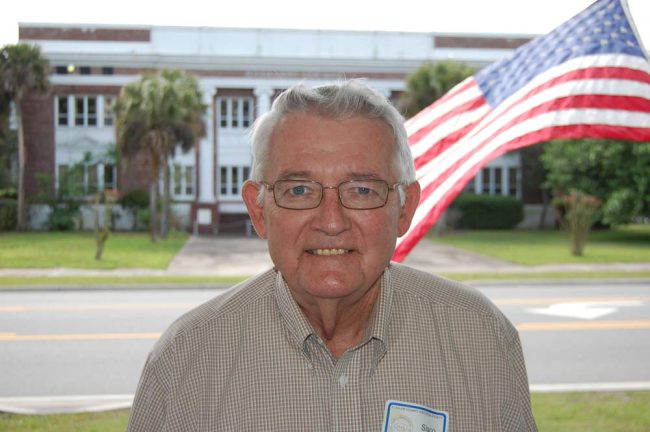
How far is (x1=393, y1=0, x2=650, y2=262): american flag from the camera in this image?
16.4 feet

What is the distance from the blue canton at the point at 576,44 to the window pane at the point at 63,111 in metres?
39.6

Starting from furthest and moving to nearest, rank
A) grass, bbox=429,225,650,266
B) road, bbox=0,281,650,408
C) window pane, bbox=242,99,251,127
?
window pane, bbox=242,99,251,127, grass, bbox=429,225,650,266, road, bbox=0,281,650,408

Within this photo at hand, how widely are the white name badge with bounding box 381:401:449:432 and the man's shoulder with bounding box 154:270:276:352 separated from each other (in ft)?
1.71

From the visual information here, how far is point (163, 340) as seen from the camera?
243cm

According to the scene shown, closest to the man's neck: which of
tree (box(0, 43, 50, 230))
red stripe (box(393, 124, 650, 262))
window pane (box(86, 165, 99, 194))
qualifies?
red stripe (box(393, 124, 650, 262))

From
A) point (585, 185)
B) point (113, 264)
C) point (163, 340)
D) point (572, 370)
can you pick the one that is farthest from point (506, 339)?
point (585, 185)

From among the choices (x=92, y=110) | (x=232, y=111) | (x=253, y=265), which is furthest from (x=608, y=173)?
(x=92, y=110)

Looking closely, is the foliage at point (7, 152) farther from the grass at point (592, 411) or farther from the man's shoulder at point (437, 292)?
the man's shoulder at point (437, 292)

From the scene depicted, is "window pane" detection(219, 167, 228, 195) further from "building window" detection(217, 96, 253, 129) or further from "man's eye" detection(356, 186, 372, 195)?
"man's eye" detection(356, 186, 372, 195)

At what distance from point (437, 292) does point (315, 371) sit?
519 mm

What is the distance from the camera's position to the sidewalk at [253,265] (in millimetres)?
22016

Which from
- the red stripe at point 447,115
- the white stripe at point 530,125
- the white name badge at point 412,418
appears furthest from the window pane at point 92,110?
the white name badge at point 412,418

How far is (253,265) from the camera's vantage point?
24797 mm

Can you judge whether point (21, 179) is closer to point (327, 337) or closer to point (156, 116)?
point (156, 116)
